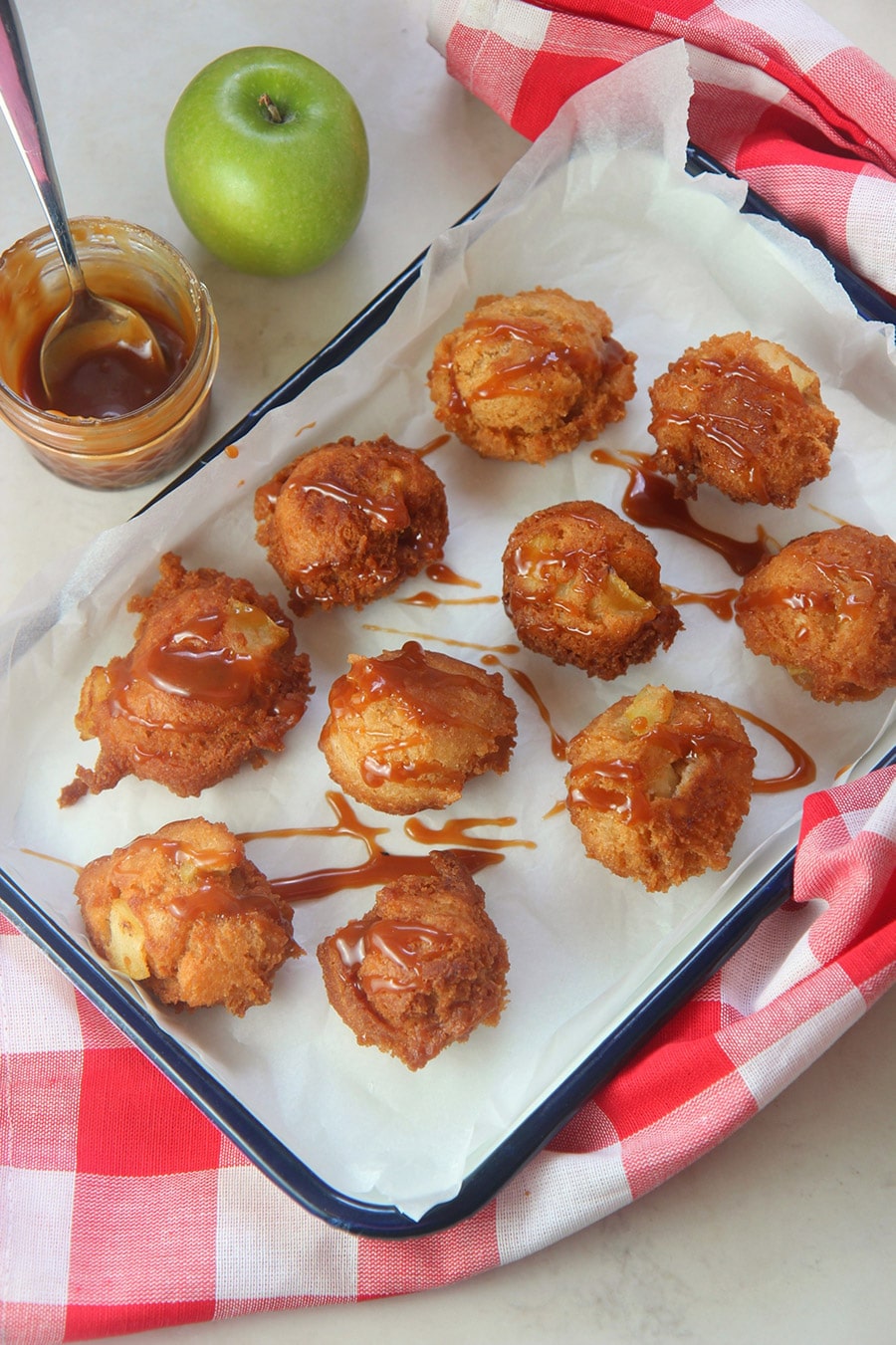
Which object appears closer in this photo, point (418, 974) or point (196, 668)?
point (418, 974)

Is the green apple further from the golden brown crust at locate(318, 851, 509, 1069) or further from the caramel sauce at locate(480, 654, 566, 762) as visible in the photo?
the golden brown crust at locate(318, 851, 509, 1069)

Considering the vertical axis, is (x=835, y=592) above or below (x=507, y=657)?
above

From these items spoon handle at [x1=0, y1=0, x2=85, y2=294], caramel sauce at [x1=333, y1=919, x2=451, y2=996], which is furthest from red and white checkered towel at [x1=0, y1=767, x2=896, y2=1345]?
spoon handle at [x1=0, y1=0, x2=85, y2=294]

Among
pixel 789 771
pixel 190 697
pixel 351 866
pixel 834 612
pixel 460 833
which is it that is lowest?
pixel 351 866

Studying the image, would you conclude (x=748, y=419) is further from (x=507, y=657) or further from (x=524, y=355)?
(x=507, y=657)

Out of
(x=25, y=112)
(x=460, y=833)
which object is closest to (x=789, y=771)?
(x=460, y=833)

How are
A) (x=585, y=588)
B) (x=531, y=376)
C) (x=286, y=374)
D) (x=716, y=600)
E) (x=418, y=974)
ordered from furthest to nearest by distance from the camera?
(x=286, y=374)
(x=716, y=600)
(x=531, y=376)
(x=585, y=588)
(x=418, y=974)
